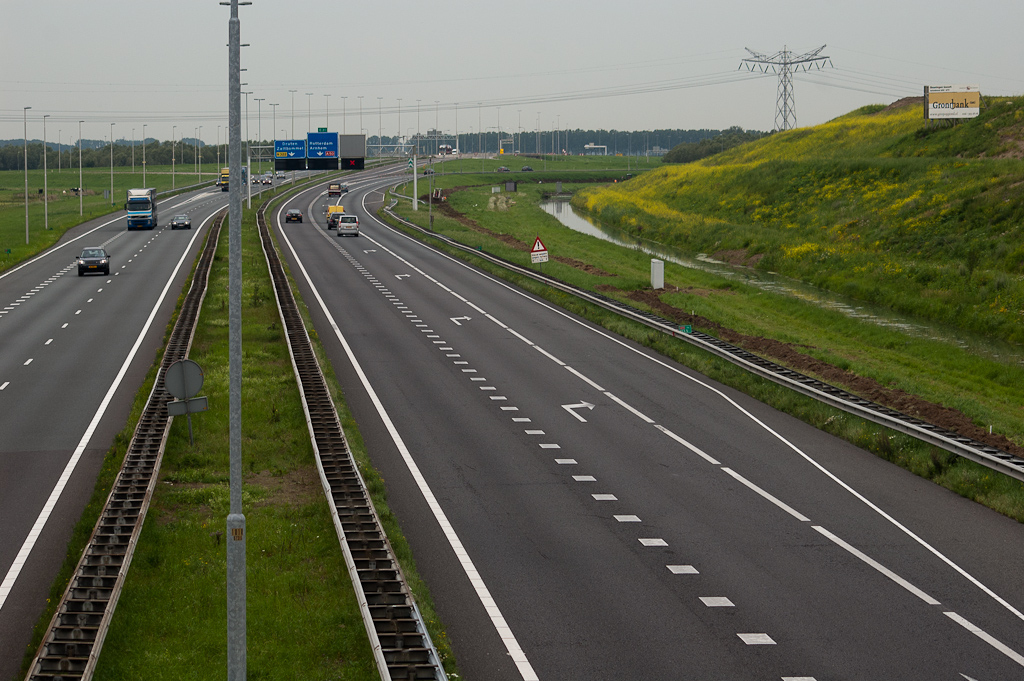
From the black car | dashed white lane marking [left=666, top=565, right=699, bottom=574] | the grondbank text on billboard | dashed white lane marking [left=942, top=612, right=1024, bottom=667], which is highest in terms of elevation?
the grondbank text on billboard

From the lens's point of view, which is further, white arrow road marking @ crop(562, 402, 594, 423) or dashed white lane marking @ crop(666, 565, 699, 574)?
white arrow road marking @ crop(562, 402, 594, 423)

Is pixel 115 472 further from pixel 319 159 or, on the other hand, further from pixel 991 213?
pixel 991 213

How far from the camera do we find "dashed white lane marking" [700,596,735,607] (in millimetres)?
15758

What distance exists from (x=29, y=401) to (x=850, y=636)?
971 inches

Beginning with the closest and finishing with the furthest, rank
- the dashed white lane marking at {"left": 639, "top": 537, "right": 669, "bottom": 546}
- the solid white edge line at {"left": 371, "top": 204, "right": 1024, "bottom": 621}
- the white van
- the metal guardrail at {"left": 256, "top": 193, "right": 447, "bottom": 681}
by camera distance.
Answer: the metal guardrail at {"left": 256, "top": 193, "right": 447, "bottom": 681} < the solid white edge line at {"left": 371, "top": 204, "right": 1024, "bottom": 621} < the dashed white lane marking at {"left": 639, "top": 537, "right": 669, "bottom": 546} < the white van

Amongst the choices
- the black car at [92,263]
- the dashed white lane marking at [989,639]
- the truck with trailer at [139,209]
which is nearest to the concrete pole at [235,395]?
the dashed white lane marking at [989,639]

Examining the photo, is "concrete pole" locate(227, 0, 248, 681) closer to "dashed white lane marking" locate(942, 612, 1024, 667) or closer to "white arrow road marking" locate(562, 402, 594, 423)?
"dashed white lane marking" locate(942, 612, 1024, 667)

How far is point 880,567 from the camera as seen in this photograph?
1736cm

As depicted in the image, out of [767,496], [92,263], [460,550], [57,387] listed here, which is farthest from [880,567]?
[92,263]

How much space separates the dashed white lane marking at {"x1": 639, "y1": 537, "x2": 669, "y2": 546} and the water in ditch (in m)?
27.4

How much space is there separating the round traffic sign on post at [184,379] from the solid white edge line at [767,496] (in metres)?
11.8

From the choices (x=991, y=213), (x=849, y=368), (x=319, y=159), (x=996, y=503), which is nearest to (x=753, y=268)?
(x=991, y=213)

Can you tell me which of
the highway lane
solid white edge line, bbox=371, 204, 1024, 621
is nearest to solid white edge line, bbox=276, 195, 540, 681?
the highway lane

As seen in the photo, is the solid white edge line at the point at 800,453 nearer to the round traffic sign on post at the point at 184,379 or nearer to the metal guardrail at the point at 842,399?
the metal guardrail at the point at 842,399
